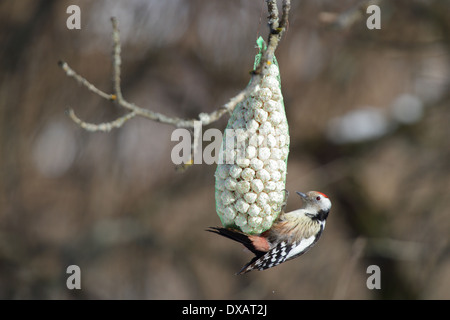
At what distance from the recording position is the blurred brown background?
422cm

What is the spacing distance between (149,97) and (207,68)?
62 centimetres

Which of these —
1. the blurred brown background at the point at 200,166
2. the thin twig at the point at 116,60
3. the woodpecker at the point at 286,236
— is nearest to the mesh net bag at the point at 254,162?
the woodpecker at the point at 286,236

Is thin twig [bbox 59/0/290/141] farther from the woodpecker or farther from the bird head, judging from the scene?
the bird head

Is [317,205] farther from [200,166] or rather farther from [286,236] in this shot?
[200,166]

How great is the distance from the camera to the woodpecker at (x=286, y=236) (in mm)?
1930

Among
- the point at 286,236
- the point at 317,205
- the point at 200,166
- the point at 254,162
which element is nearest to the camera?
the point at 254,162

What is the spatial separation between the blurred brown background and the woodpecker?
2.16 meters

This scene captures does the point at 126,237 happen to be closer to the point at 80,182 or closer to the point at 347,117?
the point at 80,182

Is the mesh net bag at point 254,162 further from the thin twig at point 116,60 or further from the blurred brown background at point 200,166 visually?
the blurred brown background at point 200,166

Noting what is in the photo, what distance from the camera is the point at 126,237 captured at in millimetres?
4984

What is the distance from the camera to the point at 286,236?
6.61ft

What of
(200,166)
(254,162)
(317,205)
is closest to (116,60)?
(254,162)

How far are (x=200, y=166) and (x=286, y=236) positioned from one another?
9.18ft

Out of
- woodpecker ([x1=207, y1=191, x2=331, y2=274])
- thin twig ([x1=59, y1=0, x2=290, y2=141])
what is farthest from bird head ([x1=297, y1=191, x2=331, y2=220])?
thin twig ([x1=59, y1=0, x2=290, y2=141])
